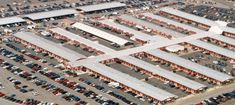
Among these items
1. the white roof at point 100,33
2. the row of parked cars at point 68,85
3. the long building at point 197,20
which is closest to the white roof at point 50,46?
the row of parked cars at point 68,85

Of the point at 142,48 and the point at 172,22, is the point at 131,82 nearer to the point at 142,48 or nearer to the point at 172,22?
the point at 142,48

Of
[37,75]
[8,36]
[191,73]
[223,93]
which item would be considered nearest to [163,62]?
[191,73]

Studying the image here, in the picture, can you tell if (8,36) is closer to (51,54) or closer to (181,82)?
(51,54)

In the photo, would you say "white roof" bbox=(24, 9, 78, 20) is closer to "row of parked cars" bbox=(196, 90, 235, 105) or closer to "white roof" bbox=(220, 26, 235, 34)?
"white roof" bbox=(220, 26, 235, 34)


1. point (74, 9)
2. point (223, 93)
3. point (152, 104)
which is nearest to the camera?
point (152, 104)

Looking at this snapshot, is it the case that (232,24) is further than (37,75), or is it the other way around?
(232,24)

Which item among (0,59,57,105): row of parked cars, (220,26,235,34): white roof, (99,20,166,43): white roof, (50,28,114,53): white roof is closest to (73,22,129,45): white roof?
Result: (99,20,166,43): white roof

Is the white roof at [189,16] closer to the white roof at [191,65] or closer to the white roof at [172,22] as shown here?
the white roof at [172,22]
